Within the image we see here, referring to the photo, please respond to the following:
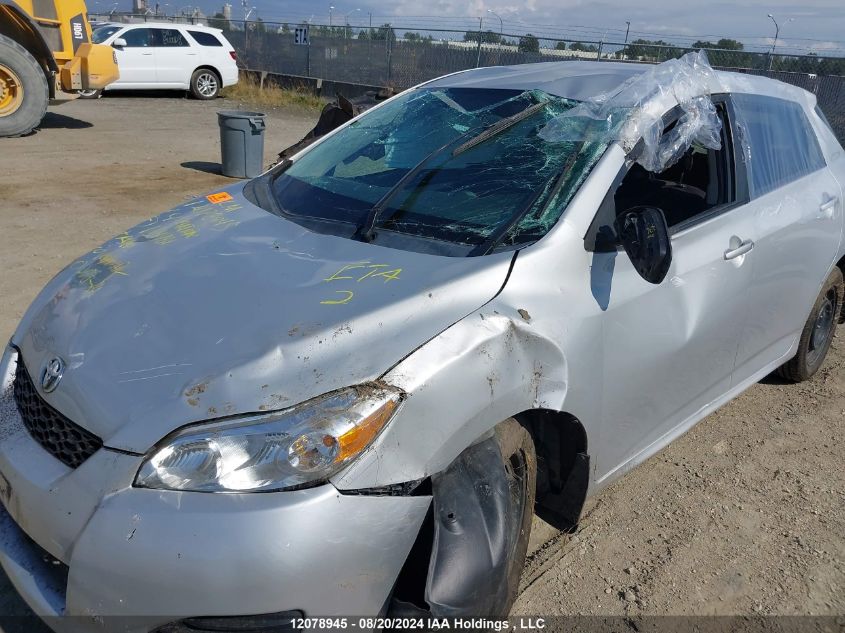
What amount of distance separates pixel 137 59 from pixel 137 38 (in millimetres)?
484

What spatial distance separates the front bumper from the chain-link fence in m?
11.8

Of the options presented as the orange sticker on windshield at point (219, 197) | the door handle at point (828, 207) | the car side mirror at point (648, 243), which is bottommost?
the door handle at point (828, 207)

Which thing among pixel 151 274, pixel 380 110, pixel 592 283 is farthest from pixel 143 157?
pixel 592 283

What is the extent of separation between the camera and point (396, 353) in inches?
79.6

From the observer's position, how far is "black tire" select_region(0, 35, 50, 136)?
35.9ft

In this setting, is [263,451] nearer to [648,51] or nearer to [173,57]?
[648,51]

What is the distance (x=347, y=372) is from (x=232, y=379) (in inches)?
12.1

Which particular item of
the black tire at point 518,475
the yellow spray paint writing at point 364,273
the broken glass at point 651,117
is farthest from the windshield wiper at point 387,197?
the black tire at point 518,475

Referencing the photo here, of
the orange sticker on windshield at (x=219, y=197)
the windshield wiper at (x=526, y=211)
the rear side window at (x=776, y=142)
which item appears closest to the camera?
the windshield wiper at (x=526, y=211)

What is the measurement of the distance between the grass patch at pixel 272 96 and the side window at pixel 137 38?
2.66m

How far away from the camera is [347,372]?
197 cm

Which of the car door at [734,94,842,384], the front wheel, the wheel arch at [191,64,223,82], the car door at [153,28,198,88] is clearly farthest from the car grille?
the wheel arch at [191,64,223,82]

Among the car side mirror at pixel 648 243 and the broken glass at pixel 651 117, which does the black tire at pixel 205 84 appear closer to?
the broken glass at pixel 651 117

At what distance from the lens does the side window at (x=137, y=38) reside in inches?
686
